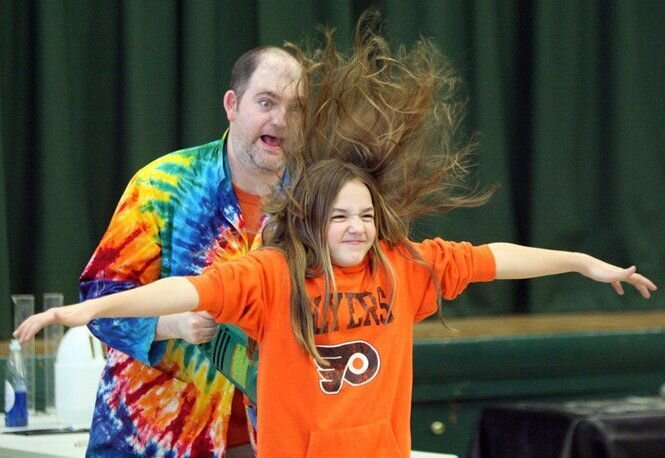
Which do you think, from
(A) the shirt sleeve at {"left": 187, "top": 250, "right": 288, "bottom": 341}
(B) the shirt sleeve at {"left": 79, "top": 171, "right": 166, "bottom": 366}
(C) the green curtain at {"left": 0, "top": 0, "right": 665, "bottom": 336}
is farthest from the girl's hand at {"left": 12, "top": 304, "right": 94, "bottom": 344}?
(C) the green curtain at {"left": 0, "top": 0, "right": 665, "bottom": 336}

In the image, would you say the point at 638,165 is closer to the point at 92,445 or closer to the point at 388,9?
the point at 388,9

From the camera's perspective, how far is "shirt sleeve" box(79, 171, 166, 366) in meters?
2.53

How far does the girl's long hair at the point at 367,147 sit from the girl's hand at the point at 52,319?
491mm

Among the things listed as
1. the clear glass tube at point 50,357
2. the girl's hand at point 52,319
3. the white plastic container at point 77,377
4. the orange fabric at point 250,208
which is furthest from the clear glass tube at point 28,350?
the girl's hand at point 52,319

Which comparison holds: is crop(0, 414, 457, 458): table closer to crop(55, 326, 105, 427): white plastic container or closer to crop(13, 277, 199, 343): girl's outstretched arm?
crop(55, 326, 105, 427): white plastic container

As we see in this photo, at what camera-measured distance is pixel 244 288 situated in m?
2.15

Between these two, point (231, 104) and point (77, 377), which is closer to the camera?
point (231, 104)

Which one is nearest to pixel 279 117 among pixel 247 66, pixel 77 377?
pixel 247 66

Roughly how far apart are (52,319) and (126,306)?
15 cm

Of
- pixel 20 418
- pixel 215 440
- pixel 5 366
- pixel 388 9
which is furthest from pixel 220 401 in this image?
pixel 388 9

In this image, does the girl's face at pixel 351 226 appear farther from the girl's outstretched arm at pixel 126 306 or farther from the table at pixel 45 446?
the table at pixel 45 446

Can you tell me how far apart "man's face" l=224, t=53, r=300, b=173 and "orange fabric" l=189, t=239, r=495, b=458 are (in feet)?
1.52

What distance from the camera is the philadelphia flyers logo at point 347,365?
2166mm

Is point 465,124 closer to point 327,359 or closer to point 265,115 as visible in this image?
point 265,115
